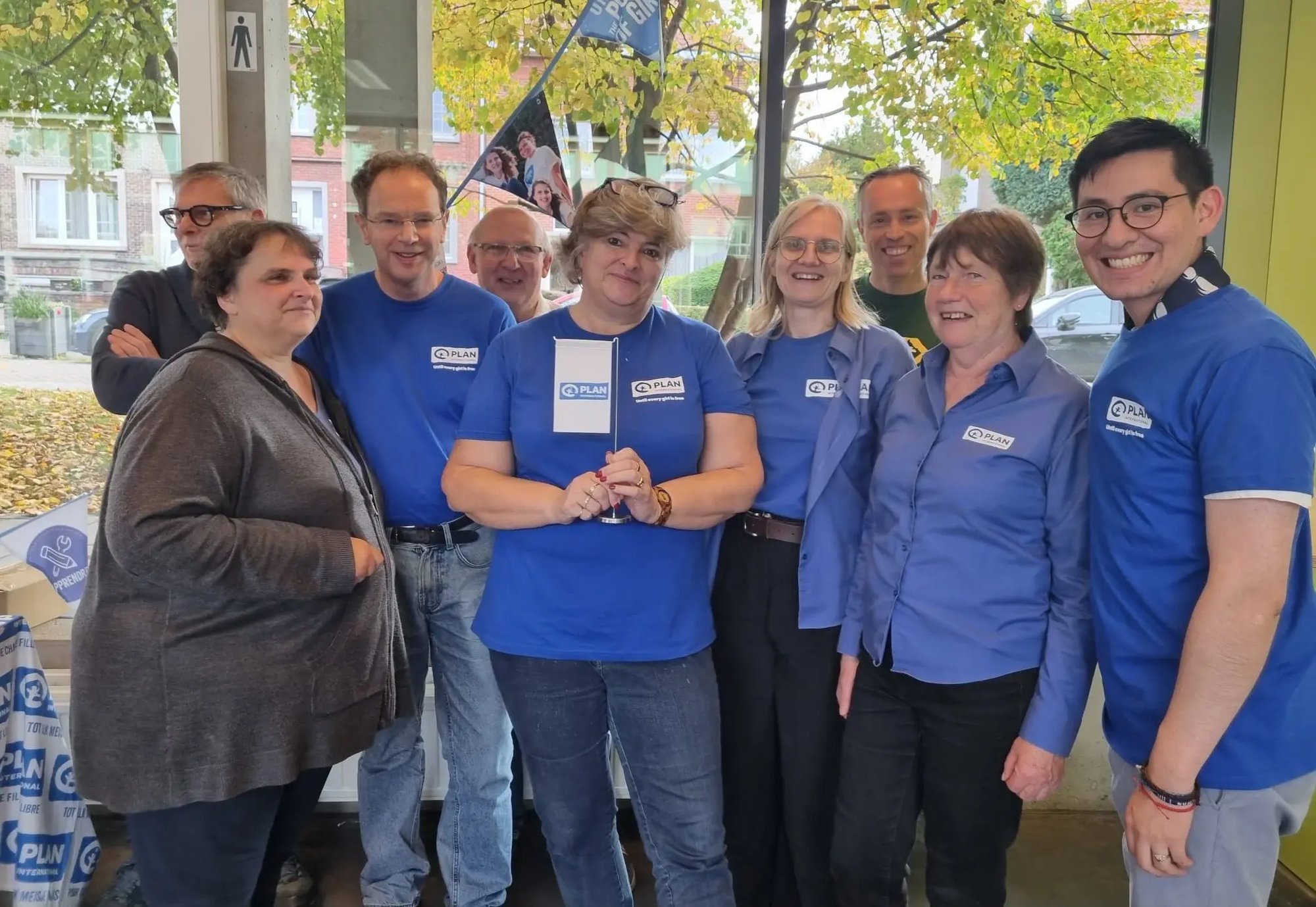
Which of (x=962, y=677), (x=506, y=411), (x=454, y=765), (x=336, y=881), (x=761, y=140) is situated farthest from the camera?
(x=761, y=140)

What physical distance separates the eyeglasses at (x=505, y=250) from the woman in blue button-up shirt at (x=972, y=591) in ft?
4.51

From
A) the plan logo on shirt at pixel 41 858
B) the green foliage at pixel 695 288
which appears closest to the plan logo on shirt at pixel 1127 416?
the green foliage at pixel 695 288

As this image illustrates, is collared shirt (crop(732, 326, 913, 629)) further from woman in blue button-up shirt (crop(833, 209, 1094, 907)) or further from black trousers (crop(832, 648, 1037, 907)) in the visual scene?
black trousers (crop(832, 648, 1037, 907))

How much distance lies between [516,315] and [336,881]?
178cm

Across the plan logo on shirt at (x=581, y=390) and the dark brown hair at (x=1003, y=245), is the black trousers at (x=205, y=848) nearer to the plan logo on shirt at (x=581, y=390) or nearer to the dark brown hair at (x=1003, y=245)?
the plan logo on shirt at (x=581, y=390)

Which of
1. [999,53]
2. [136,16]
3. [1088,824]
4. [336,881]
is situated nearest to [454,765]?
[336,881]

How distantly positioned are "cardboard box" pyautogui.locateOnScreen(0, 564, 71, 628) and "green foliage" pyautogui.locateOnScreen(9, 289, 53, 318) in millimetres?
921

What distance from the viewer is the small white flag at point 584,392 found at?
158 centimetres

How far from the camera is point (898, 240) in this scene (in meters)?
2.54

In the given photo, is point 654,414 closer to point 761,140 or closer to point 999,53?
point 761,140

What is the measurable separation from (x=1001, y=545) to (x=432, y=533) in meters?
1.27

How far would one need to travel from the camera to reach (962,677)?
1586 mm

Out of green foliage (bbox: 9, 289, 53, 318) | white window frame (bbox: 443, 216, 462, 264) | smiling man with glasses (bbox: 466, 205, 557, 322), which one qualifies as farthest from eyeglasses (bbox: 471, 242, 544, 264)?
green foliage (bbox: 9, 289, 53, 318)

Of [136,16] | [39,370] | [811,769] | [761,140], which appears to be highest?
[136,16]
